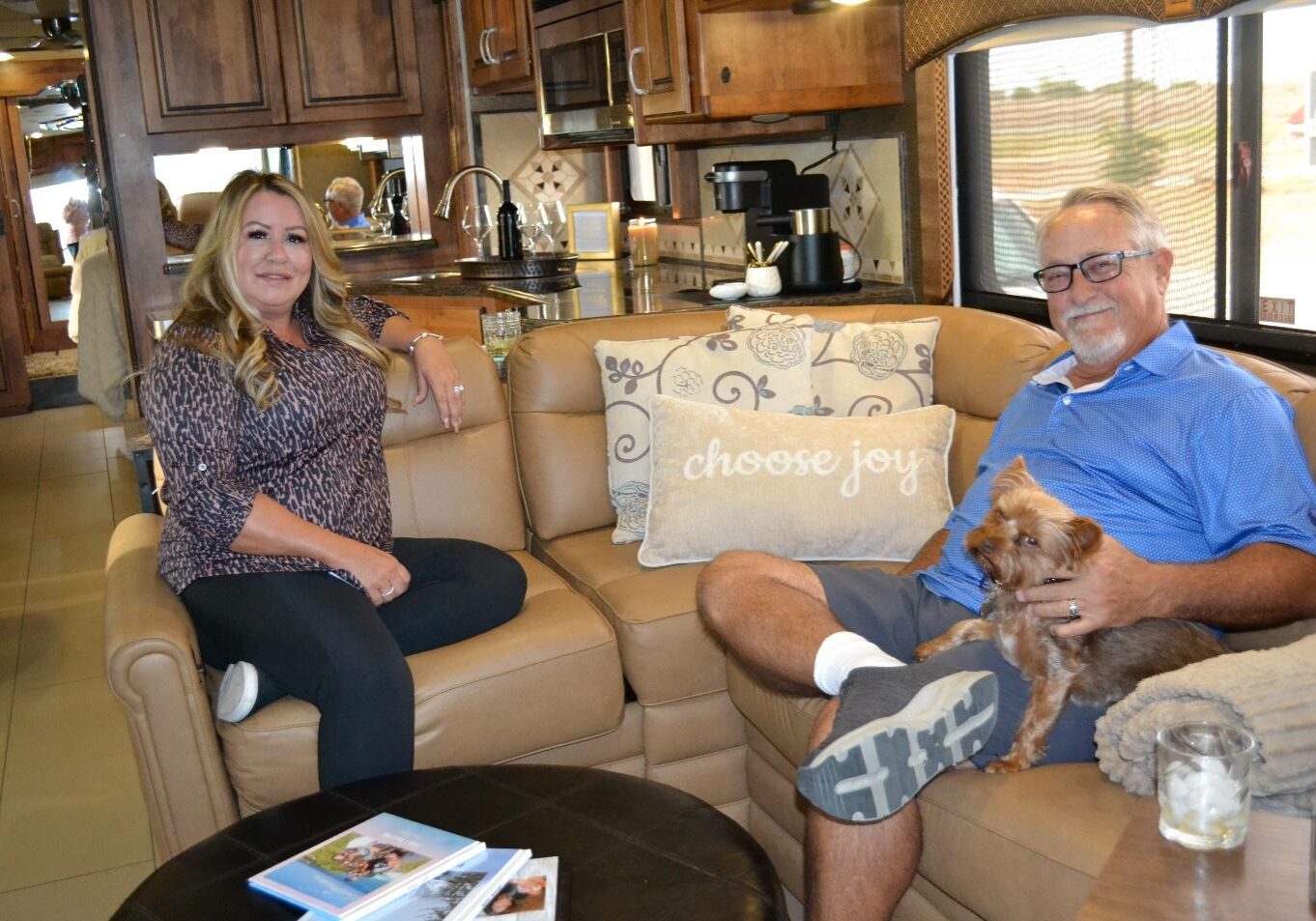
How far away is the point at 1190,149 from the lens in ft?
8.97

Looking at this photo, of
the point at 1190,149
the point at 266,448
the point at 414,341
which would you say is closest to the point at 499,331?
the point at 414,341

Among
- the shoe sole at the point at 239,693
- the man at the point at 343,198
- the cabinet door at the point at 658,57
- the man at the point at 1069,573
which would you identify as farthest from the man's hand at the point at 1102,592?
the man at the point at 343,198

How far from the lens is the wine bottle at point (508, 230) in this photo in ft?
15.6

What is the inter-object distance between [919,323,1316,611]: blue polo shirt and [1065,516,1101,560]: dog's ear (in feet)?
0.84

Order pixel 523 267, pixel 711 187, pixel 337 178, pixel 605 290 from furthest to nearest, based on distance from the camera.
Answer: pixel 337 178
pixel 711 187
pixel 523 267
pixel 605 290

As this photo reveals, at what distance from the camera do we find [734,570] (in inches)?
85.7

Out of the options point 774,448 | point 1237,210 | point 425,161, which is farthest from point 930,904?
point 425,161

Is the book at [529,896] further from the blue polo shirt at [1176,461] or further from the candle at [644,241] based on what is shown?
the candle at [644,241]

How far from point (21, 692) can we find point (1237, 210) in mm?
3298

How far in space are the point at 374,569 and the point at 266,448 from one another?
0.95ft

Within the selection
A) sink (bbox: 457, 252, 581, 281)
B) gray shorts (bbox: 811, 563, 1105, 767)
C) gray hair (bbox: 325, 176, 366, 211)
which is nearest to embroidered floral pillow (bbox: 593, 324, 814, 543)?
gray shorts (bbox: 811, 563, 1105, 767)

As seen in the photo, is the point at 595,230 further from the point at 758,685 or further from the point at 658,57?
the point at 758,685

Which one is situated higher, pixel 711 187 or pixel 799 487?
pixel 711 187

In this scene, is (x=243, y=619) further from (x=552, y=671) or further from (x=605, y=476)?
(x=605, y=476)
